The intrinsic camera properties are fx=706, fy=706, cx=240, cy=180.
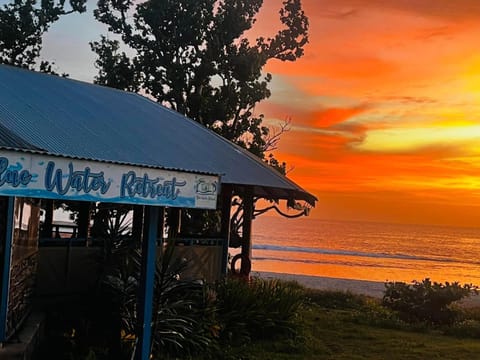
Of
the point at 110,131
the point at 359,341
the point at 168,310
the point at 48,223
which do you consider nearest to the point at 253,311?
the point at 359,341

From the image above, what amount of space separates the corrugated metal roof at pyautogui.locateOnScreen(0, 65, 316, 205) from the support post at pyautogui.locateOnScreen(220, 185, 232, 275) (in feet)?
2.37

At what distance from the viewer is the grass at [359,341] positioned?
1085cm

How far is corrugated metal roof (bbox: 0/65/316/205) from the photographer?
8531 mm

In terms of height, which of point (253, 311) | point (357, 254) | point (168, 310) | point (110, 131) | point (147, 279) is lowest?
point (253, 311)

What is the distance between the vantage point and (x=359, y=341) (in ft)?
40.6

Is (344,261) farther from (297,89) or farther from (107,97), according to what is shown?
(107,97)

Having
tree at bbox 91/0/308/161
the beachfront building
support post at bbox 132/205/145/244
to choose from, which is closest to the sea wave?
tree at bbox 91/0/308/161

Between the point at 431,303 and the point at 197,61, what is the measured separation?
11575 mm

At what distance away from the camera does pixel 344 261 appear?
172ft

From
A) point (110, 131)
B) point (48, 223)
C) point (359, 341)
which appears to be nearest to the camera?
point (110, 131)

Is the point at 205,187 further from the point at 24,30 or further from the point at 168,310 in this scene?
the point at 24,30

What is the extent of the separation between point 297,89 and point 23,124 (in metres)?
11.1

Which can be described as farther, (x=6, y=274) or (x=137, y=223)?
(x=137, y=223)

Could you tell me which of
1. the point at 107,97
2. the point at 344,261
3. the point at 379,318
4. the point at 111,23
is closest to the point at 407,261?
the point at 344,261
